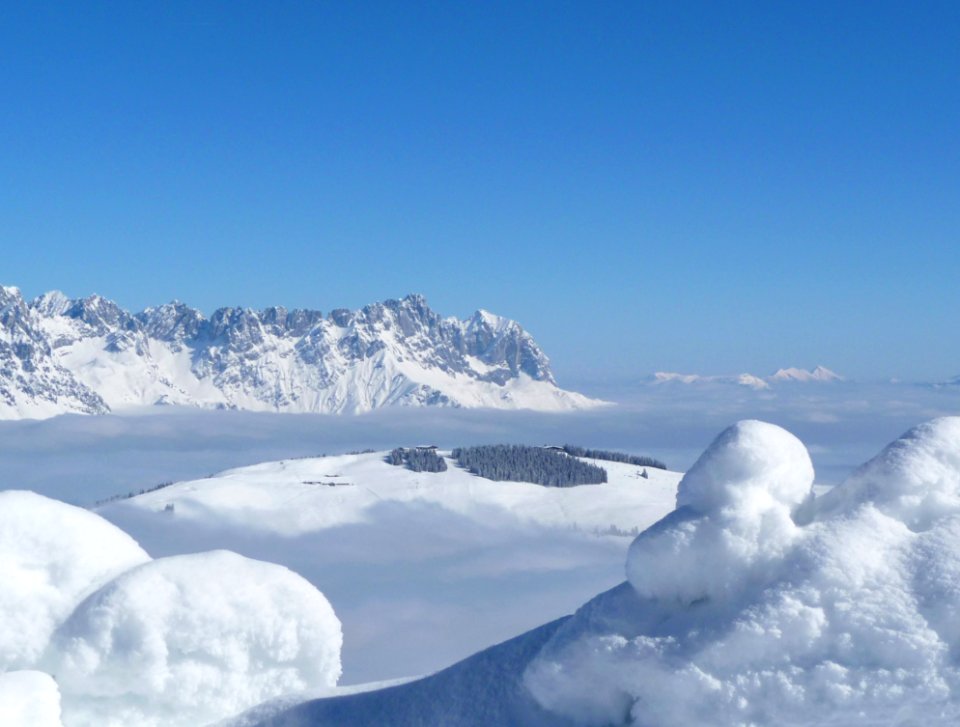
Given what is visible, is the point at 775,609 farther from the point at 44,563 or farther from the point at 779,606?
the point at 44,563

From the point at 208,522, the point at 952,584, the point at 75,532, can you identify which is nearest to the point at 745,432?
the point at 952,584

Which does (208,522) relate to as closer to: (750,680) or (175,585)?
(175,585)

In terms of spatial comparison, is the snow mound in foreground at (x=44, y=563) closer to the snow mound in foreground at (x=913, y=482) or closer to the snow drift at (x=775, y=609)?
the snow drift at (x=775, y=609)

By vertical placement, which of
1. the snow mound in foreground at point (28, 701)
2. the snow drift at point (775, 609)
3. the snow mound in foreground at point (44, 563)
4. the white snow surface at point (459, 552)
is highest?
the snow drift at point (775, 609)

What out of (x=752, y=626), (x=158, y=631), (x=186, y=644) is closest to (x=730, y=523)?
(x=752, y=626)

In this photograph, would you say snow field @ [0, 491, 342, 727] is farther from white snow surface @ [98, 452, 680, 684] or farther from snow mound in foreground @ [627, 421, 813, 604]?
white snow surface @ [98, 452, 680, 684]

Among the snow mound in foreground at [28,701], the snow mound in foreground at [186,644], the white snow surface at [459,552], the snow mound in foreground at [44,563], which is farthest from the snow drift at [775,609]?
the white snow surface at [459,552]
